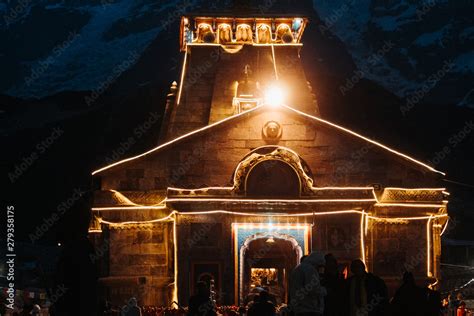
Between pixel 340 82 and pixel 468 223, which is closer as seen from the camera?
pixel 468 223

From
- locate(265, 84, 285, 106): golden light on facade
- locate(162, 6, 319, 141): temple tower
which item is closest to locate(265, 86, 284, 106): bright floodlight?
locate(265, 84, 285, 106): golden light on facade

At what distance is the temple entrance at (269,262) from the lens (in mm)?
31500

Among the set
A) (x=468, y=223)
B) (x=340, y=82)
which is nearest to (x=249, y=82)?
(x=468, y=223)

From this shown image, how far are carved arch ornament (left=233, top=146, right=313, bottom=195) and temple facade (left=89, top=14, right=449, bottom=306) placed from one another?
36 millimetres

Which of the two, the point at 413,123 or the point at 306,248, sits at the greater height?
the point at 413,123

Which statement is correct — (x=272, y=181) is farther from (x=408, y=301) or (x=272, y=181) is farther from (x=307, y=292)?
(x=307, y=292)

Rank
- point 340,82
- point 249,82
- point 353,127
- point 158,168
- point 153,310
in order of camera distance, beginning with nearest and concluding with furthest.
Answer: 1. point 153,310
2. point 158,168
3. point 249,82
4. point 353,127
5. point 340,82

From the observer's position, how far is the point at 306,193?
1234 inches

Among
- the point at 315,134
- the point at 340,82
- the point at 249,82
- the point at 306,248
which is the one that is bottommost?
the point at 306,248

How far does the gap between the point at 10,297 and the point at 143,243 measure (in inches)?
220

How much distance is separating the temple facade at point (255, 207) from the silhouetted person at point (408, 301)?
47.9ft

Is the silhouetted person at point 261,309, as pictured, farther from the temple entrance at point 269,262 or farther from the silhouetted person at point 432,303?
the temple entrance at point 269,262

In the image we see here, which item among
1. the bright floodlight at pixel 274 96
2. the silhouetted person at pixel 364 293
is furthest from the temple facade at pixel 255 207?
the silhouetted person at pixel 364 293

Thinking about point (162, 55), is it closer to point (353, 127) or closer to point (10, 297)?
point (353, 127)
